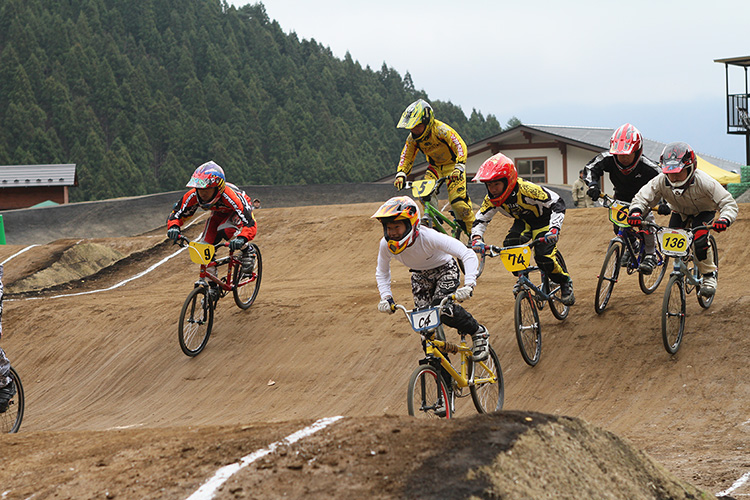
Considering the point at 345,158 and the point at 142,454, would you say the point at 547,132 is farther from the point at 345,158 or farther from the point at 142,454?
the point at 345,158

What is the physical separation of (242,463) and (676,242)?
5.71m

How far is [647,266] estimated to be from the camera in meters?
9.57

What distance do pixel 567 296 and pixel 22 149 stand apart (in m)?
71.3

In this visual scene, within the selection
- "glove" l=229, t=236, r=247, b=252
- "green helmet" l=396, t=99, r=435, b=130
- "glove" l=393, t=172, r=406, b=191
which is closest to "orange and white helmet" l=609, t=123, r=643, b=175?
"green helmet" l=396, t=99, r=435, b=130

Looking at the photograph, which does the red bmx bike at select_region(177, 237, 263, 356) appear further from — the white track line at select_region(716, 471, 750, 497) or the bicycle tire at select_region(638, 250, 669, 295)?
the white track line at select_region(716, 471, 750, 497)

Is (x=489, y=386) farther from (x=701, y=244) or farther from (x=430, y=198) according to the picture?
(x=430, y=198)

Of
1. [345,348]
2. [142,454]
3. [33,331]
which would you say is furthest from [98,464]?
[33,331]

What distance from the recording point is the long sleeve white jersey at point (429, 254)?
7.01 metres

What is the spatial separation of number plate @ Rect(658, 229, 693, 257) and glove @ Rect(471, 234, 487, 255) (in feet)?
6.30

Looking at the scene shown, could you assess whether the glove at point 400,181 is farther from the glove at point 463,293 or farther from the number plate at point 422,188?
the glove at point 463,293

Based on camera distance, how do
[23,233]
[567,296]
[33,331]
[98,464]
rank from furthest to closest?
[23,233], [33,331], [567,296], [98,464]

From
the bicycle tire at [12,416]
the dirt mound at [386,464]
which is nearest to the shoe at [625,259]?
the dirt mound at [386,464]

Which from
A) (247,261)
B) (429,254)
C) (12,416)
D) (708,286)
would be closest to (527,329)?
(429,254)

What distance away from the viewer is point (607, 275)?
9633 mm
